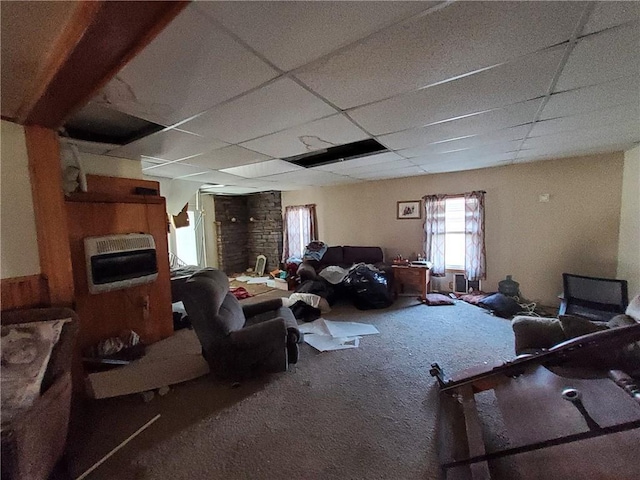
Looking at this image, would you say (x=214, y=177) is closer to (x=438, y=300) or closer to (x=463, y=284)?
(x=438, y=300)

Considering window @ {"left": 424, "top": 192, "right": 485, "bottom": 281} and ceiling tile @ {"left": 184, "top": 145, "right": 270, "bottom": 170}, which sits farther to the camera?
window @ {"left": 424, "top": 192, "right": 485, "bottom": 281}

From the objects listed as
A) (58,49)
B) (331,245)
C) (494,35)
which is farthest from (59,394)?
(331,245)

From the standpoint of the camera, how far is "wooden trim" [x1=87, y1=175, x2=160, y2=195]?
268 centimetres

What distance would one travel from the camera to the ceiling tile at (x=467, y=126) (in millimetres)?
1989

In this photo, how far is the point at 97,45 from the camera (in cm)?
102

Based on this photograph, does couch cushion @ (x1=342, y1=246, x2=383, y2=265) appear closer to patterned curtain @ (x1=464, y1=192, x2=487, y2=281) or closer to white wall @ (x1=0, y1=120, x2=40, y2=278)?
patterned curtain @ (x1=464, y1=192, x2=487, y2=281)

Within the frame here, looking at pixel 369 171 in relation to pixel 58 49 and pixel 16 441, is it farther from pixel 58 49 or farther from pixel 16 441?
pixel 16 441

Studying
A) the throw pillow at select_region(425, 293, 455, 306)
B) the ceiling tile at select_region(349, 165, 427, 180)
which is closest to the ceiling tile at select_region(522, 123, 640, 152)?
the ceiling tile at select_region(349, 165, 427, 180)

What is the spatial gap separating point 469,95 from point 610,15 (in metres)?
0.69

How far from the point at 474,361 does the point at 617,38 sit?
7.93ft

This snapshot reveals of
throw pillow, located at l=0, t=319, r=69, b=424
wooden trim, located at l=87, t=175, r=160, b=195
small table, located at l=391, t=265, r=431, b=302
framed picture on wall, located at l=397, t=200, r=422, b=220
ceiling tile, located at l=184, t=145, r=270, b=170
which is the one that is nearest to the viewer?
throw pillow, located at l=0, t=319, r=69, b=424

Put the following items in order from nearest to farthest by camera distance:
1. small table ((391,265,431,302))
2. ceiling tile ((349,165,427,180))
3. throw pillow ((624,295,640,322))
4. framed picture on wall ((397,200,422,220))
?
1. throw pillow ((624,295,640,322))
2. ceiling tile ((349,165,427,180))
3. small table ((391,265,431,302))
4. framed picture on wall ((397,200,422,220))

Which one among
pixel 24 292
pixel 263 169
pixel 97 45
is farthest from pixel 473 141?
pixel 24 292

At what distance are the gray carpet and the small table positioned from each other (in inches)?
64.4
